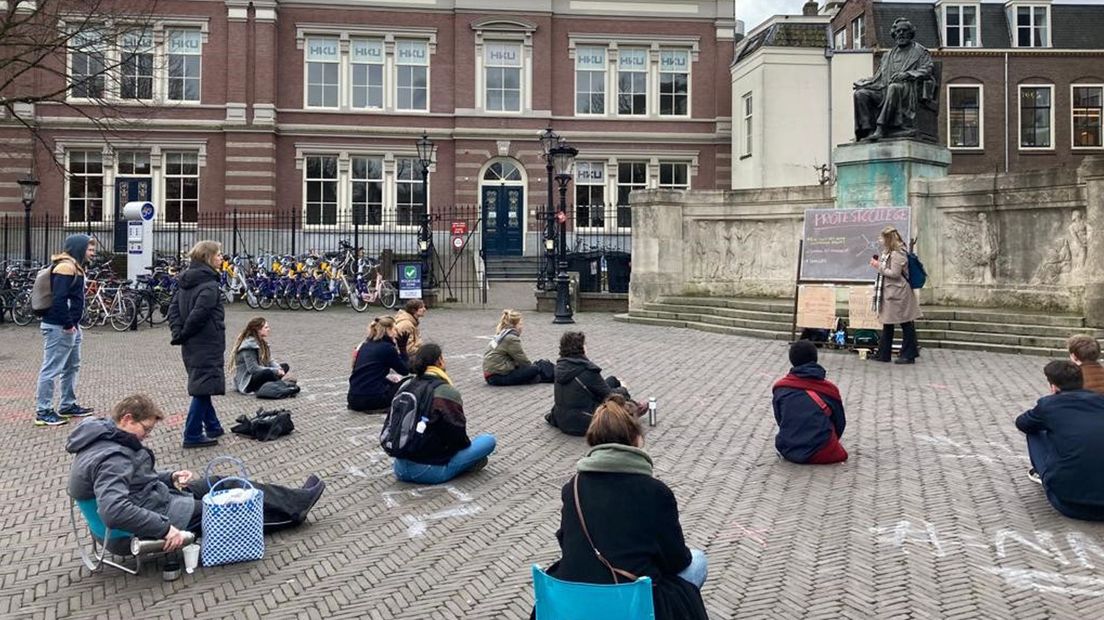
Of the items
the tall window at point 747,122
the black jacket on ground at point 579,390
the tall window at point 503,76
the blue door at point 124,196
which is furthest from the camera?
the tall window at point 503,76

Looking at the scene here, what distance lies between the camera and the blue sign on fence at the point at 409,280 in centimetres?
2312

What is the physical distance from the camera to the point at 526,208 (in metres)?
36.2

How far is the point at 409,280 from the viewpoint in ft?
76.0

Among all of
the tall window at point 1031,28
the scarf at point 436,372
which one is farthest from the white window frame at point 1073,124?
the scarf at point 436,372

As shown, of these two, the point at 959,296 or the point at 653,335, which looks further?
the point at 653,335

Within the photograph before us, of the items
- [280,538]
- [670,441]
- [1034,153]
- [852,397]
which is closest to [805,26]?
[1034,153]

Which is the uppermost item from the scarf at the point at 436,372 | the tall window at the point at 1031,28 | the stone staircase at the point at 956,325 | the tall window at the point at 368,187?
the tall window at the point at 1031,28

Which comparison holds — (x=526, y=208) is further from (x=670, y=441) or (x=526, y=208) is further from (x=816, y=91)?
(x=670, y=441)

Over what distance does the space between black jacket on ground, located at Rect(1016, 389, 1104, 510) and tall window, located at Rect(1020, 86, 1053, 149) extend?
130 ft

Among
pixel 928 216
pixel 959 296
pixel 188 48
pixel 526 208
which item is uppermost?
pixel 188 48

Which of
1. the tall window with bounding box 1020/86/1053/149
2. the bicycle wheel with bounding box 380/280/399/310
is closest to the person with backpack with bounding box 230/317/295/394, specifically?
the bicycle wheel with bounding box 380/280/399/310

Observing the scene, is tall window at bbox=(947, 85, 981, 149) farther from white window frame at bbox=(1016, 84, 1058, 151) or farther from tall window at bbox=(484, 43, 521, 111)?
tall window at bbox=(484, 43, 521, 111)

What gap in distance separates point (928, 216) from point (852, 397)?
6.68m

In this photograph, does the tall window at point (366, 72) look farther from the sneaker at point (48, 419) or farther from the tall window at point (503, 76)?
the sneaker at point (48, 419)
